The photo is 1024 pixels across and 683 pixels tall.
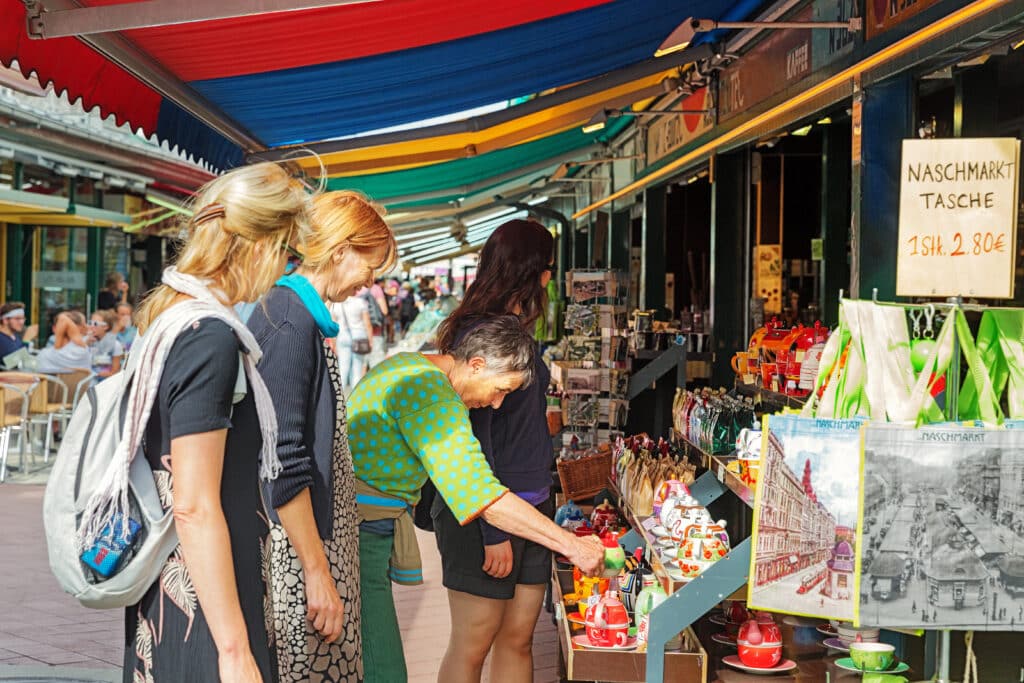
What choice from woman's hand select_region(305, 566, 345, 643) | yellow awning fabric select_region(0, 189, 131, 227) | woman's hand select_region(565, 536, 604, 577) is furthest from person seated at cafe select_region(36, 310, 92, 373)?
woman's hand select_region(305, 566, 345, 643)

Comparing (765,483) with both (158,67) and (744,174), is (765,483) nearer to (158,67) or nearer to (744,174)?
(158,67)

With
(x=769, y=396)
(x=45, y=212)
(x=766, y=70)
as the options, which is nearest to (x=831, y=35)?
(x=766, y=70)

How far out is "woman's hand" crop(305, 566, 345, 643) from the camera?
244 cm

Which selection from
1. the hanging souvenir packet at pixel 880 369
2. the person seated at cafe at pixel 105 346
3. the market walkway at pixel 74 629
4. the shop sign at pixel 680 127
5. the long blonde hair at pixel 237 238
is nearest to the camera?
the long blonde hair at pixel 237 238

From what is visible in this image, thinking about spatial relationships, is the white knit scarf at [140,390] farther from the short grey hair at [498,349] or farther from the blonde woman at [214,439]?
the short grey hair at [498,349]

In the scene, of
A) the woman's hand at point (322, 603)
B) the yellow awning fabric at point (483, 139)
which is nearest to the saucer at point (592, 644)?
the woman's hand at point (322, 603)

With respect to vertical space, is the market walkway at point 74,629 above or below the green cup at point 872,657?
below

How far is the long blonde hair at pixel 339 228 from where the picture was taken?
2.68 meters

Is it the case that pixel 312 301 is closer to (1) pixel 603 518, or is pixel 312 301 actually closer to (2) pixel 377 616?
(2) pixel 377 616

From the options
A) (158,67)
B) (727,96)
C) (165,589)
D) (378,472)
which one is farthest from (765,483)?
(727,96)

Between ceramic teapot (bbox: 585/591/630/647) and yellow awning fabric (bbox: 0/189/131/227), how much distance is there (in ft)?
33.6

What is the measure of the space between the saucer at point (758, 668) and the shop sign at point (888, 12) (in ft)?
7.18

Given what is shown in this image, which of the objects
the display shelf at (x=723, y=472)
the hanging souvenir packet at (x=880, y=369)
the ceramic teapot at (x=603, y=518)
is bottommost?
the ceramic teapot at (x=603, y=518)

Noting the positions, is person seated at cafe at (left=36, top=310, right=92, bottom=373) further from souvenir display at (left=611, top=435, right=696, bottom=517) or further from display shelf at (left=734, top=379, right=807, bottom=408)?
display shelf at (left=734, top=379, right=807, bottom=408)
